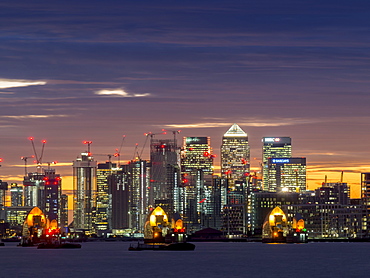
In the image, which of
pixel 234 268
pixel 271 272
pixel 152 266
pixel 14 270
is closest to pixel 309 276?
pixel 271 272

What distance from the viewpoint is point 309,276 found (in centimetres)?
17012

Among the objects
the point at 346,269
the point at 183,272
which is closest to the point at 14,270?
the point at 183,272

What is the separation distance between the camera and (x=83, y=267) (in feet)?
642

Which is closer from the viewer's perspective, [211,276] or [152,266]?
[211,276]

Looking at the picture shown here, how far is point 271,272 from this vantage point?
18050 cm

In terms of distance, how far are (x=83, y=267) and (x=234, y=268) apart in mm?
28823

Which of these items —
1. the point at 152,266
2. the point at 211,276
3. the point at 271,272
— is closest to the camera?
the point at 211,276

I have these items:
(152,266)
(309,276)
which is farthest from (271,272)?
(152,266)

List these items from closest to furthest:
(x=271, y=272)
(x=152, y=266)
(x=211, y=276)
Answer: (x=211, y=276), (x=271, y=272), (x=152, y=266)

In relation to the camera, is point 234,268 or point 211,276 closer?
point 211,276

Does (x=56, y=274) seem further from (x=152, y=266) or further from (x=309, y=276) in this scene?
(x=309, y=276)

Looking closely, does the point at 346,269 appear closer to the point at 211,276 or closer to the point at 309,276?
the point at 309,276

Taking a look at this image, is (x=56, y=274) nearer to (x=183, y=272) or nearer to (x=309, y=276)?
(x=183, y=272)

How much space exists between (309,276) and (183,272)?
72.0 ft
